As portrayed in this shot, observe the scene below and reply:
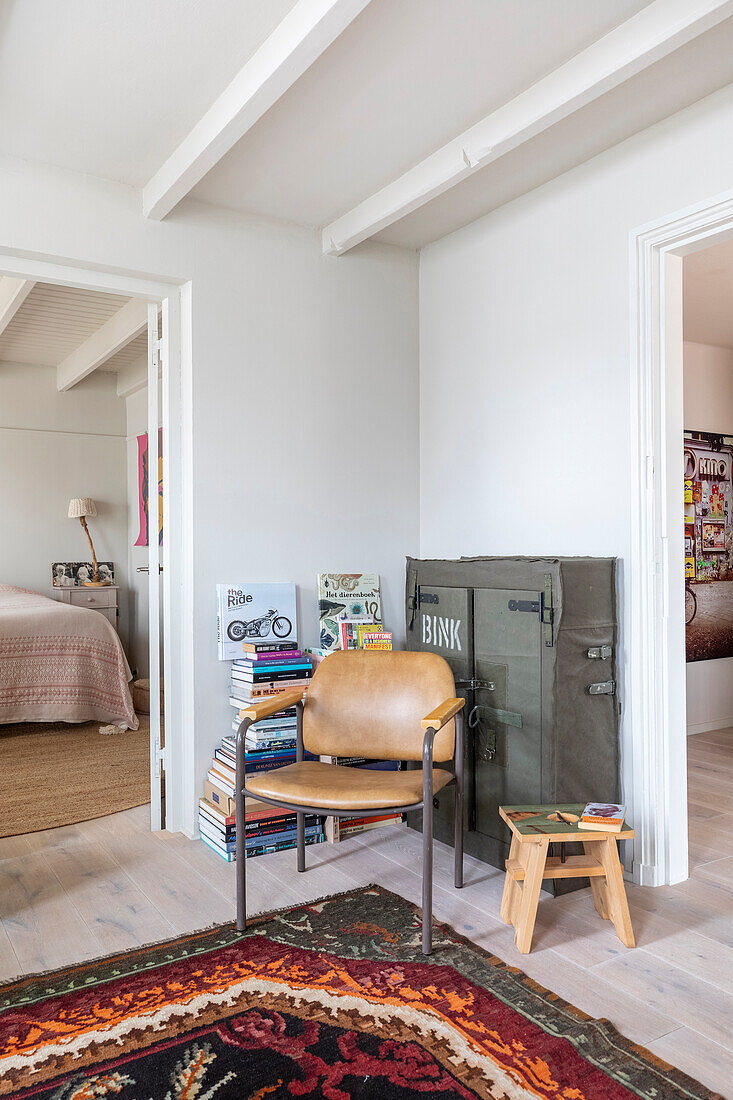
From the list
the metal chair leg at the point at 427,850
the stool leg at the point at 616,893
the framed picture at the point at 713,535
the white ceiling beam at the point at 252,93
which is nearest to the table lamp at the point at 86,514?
the white ceiling beam at the point at 252,93

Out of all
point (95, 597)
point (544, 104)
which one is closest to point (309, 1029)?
point (544, 104)

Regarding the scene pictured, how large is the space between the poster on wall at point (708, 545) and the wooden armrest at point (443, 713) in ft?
10.1

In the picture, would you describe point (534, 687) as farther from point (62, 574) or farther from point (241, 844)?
point (62, 574)

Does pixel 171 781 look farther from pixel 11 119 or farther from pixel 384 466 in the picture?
pixel 11 119

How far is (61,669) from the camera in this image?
5184mm

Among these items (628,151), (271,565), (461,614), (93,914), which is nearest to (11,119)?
(271,565)

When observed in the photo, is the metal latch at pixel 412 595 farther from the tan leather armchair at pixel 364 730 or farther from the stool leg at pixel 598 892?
the stool leg at pixel 598 892

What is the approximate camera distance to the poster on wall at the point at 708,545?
526cm

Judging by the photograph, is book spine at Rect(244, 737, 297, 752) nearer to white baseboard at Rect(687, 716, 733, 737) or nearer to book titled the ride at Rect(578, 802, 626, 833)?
book titled the ride at Rect(578, 802, 626, 833)

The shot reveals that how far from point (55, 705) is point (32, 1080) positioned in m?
3.63

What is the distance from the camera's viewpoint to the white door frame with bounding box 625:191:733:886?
2.74 m

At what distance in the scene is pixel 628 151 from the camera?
9.27 feet

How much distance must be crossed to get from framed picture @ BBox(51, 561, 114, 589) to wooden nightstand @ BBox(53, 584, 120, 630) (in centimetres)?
10

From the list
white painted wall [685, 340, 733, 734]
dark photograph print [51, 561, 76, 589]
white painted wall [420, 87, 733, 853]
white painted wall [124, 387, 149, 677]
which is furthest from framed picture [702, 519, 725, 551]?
dark photograph print [51, 561, 76, 589]
